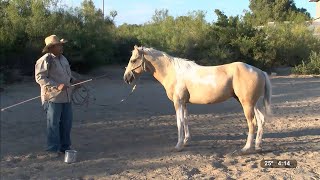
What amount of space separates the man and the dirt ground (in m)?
0.34

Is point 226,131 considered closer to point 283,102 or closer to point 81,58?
point 283,102

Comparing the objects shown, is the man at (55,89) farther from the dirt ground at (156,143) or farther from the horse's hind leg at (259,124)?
the horse's hind leg at (259,124)

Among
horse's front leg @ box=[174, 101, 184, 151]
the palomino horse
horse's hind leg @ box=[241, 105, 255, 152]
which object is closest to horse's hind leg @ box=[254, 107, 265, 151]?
the palomino horse

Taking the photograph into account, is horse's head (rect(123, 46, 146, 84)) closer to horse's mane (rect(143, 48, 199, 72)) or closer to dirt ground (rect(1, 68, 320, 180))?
horse's mane (rect(143, 48, 199, 72))

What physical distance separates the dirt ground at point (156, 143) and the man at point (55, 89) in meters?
0.34

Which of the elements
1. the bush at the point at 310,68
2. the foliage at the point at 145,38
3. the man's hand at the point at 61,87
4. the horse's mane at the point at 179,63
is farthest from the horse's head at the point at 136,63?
the bush at the point at 310,68

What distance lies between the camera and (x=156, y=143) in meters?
7.71

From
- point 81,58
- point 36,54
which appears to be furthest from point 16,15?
point 81,58

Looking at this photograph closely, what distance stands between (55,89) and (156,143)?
6.58ft

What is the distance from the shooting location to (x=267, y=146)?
7.28m

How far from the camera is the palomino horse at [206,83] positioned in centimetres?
665

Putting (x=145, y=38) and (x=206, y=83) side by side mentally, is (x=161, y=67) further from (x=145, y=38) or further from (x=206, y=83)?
(x=145, y=38)

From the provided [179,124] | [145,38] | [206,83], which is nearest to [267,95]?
[206,83]

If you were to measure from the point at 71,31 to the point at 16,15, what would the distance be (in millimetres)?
2380
